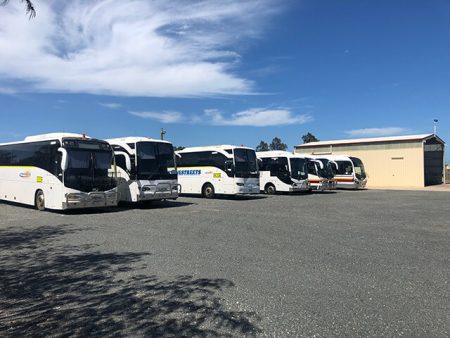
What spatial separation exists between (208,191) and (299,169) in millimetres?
6799

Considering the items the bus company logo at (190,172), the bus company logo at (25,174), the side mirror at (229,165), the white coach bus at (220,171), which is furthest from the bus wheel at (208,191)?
the bus company logo at (25,174)

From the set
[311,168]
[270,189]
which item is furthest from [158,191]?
[311,168]

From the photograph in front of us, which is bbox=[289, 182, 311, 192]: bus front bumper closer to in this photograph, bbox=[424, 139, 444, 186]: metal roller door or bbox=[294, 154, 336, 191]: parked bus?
bbox=[294, 154, 336, 191]: parked bus

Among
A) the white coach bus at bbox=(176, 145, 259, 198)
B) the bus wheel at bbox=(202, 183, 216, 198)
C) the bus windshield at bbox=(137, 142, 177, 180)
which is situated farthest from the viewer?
the bus wheel at bbox=(202, 183, 216, 198)

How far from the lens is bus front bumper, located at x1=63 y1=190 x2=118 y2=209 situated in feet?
48.9

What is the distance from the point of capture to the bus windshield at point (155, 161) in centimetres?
1755

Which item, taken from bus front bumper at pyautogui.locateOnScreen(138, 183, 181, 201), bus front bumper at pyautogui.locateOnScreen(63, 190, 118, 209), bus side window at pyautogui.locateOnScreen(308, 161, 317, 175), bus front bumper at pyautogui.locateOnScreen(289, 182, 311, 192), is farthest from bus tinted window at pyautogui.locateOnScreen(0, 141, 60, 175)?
bus side window at pyautogui.locateOnScreen(308, 161, 317, 175)

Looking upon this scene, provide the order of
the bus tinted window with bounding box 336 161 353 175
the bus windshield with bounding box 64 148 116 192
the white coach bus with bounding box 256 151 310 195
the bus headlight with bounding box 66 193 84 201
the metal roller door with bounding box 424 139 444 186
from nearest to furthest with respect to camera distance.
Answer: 1. the bus headlight with bounding box 66 193 84 201
2. the bus windshield with bounding box 64 148 116 192
3. the white coach bus with bounding box 256 151 310 195
4. the bus tinted window with bounding box 336 161 353 175
5. the metal roller door with bounding box 424 139 444 186

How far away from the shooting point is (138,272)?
6609 millimetres

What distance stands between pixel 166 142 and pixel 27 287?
13.1m

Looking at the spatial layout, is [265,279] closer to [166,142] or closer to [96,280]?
[96,280]

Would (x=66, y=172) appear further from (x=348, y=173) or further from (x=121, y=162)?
(x=348, y=173)

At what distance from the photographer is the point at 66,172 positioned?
15.0 m

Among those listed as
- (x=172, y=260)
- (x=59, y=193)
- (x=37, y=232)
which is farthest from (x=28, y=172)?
(x=172, y=260)
